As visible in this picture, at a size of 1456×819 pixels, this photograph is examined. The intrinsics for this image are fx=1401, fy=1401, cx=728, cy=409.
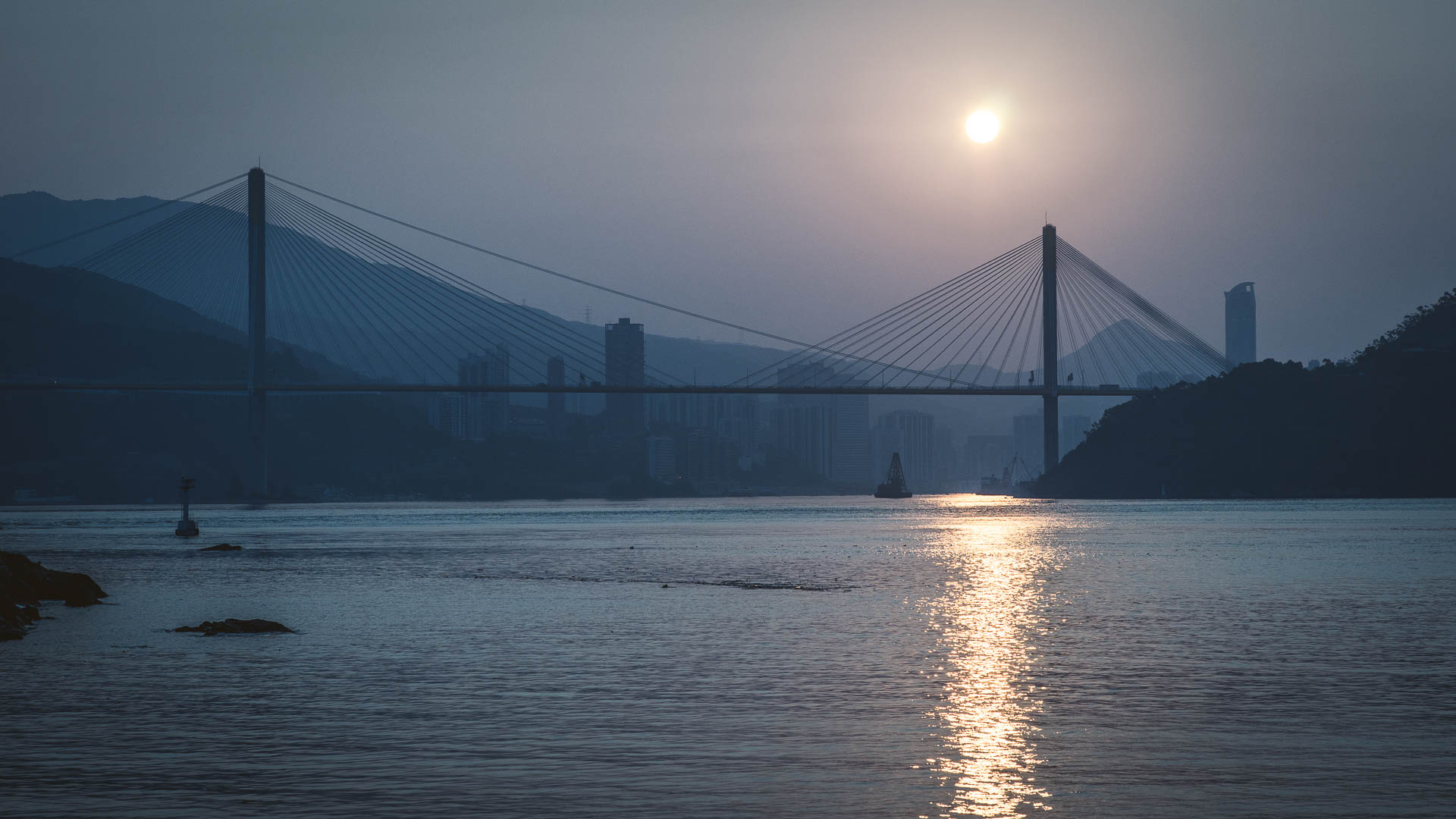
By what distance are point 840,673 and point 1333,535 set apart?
4951 centimetres

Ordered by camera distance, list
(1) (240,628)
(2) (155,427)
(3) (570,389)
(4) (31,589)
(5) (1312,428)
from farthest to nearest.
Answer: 1. (2) (155,427)
2. (5) (1312,428)
3. (3) (570,389)
4. (4) (31,589)
5. (1) (240,628)

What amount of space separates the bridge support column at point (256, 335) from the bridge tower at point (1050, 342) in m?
58.2

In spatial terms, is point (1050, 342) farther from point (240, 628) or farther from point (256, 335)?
point (240, 628)

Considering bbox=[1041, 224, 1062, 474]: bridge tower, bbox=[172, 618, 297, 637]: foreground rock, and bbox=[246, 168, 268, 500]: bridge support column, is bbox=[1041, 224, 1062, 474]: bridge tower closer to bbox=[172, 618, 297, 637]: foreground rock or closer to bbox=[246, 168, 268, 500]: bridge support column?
bbox=[246, 168, 268, 500]: bridge support column

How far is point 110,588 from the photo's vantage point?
35.4 meters

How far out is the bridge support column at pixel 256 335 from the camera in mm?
95312

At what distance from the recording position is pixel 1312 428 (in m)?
132

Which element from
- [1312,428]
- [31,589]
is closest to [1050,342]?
[1312,428]

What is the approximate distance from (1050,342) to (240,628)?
100 metres

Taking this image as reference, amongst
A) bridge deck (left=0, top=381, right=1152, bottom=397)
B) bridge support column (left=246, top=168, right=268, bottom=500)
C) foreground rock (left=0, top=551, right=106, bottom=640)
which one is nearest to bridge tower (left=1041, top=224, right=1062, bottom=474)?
bridge deck (left=0, top=381, right=1152, bottom=397)

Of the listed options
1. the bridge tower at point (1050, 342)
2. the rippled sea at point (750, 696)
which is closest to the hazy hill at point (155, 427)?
the bridge tower at point (1050, 342)

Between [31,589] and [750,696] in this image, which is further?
[31,589]

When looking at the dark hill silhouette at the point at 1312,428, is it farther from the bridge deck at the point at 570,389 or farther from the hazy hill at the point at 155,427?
the hazy hill at the point at 155,427

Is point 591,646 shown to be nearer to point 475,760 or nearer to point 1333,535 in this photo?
point 475,760
